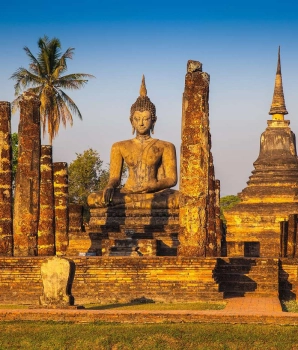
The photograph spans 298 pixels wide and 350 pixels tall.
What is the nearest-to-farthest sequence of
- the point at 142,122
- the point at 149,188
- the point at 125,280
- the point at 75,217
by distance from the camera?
the point at 125,280, the point at 149,188, the point at 142,122, the point at 75,217

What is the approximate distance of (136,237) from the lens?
23250mm

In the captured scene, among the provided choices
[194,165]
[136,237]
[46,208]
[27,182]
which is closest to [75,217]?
[136,237]

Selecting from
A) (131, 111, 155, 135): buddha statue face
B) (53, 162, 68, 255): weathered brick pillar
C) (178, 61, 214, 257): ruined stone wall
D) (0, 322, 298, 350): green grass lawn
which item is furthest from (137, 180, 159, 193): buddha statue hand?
(0, 322, 298, 350): green grass lawn

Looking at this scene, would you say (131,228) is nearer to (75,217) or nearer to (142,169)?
(142,169)

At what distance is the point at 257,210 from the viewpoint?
149 feet

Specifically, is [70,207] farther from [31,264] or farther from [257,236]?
[257,236]

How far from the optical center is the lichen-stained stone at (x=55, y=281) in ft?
52.0

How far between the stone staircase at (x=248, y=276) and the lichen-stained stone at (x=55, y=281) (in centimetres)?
365

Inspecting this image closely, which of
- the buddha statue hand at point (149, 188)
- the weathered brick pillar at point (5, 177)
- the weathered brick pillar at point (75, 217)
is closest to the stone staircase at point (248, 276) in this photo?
the weathered brick pillar at point (5, 177)

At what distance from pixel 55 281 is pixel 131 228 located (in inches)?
333

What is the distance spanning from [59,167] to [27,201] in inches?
187

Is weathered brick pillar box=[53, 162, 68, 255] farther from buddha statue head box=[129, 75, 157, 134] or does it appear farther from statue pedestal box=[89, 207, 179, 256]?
buddha statue head box=[129, 75, 157, 134]

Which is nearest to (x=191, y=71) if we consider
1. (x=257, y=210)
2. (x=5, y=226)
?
(x=5, y=226)

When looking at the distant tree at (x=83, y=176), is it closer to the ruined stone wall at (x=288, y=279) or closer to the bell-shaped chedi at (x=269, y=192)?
the bell-shaped chedi at (x=269, y=192)
